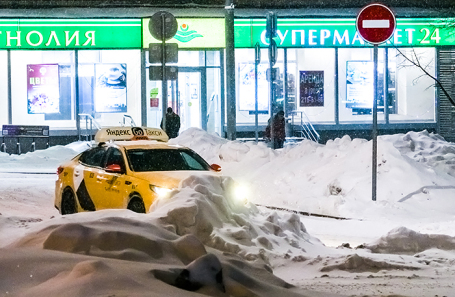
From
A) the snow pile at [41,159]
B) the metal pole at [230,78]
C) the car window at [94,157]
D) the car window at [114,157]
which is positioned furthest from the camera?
the metal pole at [230,78]

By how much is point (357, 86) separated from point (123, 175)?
19.9 metres

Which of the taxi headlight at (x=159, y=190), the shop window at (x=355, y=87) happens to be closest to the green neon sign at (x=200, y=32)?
the shop window at (x=355, y=87)

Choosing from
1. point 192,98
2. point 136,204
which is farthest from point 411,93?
point 136,204

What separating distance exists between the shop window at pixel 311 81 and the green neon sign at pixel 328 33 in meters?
0.45

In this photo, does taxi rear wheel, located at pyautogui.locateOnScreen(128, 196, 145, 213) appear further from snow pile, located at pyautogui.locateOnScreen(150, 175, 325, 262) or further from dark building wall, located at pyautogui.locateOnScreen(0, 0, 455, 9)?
dark building wall, located at pyautogui.locateOnScreen(0, 0, 455, 9)

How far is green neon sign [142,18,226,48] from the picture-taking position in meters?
27.6

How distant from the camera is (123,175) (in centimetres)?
1030

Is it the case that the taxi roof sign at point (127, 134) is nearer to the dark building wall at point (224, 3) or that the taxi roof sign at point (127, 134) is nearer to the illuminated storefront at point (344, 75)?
the dark building wall at point (224, 3)

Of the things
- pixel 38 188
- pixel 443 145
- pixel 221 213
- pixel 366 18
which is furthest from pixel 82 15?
pixel 221 213

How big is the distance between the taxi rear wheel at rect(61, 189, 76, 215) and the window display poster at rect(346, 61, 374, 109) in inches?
739

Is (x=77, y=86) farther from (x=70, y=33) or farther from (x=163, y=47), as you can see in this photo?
(x=163, y=47)

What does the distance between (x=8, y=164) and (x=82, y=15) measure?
6.58 m

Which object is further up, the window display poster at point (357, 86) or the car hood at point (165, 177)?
the window display poster at point (357, 86)

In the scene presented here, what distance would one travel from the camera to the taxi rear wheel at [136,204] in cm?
971
